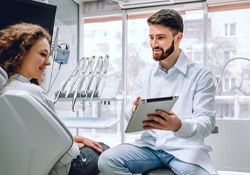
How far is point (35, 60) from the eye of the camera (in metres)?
1.25

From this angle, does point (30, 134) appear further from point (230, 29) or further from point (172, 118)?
point (230, 29)

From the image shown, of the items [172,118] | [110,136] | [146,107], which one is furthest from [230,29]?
[146,107]

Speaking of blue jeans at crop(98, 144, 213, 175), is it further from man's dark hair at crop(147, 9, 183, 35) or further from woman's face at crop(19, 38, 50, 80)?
man's dark hair at crop(147, 9, 183, 35)

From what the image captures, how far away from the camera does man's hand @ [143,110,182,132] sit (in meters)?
1.19

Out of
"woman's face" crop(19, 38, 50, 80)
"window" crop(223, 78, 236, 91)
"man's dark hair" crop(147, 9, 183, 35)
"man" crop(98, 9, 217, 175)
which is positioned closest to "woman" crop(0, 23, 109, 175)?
"woman's face" crop(19, 38, 50, 80)

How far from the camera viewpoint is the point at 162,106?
1152 mm

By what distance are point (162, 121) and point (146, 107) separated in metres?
0.12

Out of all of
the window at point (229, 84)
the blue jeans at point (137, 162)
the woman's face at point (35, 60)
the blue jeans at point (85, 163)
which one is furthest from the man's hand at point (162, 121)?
the window at point (229, 84)

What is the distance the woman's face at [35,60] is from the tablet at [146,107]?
0.54 meters

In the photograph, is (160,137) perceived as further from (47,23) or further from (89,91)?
(47,23)

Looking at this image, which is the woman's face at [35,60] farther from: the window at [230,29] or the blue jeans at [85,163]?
the window at [230,29]

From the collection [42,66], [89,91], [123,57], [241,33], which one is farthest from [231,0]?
[42,66]

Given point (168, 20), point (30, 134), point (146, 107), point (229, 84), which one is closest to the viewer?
point (30, 134)

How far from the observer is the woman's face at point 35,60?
122 centimetres
